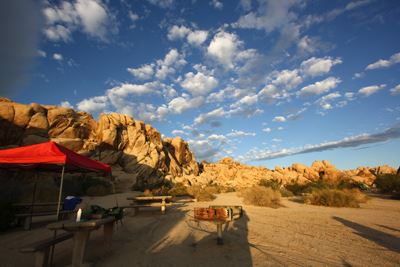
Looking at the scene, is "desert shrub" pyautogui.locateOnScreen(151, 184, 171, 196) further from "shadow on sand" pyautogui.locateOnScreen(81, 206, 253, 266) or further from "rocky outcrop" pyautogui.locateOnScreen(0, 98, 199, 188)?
"shadow on sand" pyautogui.locateOnScreen(81, 206, 253, 266)

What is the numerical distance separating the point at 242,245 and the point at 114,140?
2590 centimetres

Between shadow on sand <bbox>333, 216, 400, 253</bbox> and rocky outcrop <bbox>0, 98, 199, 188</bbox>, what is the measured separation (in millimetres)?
21601

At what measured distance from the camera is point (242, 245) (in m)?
5.61

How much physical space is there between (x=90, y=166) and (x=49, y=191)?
10841 millimetres

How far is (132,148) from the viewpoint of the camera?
30.9m

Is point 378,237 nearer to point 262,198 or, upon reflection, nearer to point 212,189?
point 262,198

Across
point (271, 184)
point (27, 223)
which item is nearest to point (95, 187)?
point (27, 223)

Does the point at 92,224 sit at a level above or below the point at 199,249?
above

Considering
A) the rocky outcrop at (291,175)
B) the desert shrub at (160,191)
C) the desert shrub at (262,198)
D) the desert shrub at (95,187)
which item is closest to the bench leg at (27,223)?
the desert shrub at (95,187)

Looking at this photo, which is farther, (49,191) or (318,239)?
(49,191)

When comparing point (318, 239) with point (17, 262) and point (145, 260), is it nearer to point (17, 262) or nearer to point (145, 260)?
point (145, 260)

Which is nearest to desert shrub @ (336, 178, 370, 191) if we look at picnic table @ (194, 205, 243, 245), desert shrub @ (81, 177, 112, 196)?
picnic table @ (194, 205, 243, 245)

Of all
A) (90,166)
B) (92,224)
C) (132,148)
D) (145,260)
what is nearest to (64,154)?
(90,166)

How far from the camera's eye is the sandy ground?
4496 mm
